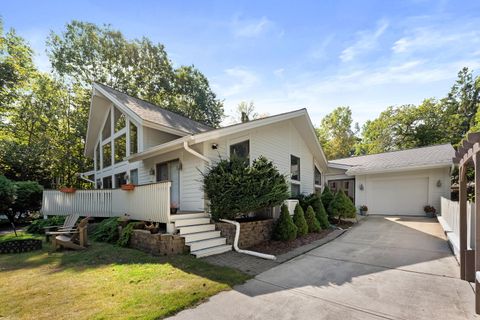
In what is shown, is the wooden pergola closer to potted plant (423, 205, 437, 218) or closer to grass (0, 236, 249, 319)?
grass (0, 236, 249, 319)

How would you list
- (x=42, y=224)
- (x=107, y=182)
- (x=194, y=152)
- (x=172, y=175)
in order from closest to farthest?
(x=194, y=152) < (x=172, y=175) < (x=42, y=224) < (x=107, y=182)

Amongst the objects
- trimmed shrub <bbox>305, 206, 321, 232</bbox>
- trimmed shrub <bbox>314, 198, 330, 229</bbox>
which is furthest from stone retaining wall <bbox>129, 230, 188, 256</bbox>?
trimmed shrub <bbox>314, 198, 330, 229</bbox>

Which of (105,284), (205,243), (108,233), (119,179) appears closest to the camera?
(105,284)

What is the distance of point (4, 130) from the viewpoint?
1831 centimetres

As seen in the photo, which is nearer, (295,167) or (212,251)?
(212,251)

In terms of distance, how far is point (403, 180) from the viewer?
13.5 meters

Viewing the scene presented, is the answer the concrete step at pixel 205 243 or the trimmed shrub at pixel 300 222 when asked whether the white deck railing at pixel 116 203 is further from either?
the trimmed shrub at pixel 300 222

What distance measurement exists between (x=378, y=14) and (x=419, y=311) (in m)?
8.50

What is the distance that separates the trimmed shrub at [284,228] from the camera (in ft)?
24.8

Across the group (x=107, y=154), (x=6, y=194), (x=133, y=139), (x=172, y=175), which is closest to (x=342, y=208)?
(x=172, y=175)

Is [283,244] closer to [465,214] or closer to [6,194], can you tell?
[465,214]

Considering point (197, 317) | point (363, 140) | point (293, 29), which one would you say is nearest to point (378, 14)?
point (293, 29)

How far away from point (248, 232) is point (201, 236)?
1.45m

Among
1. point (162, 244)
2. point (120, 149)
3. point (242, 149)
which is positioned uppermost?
point (120, 149)
